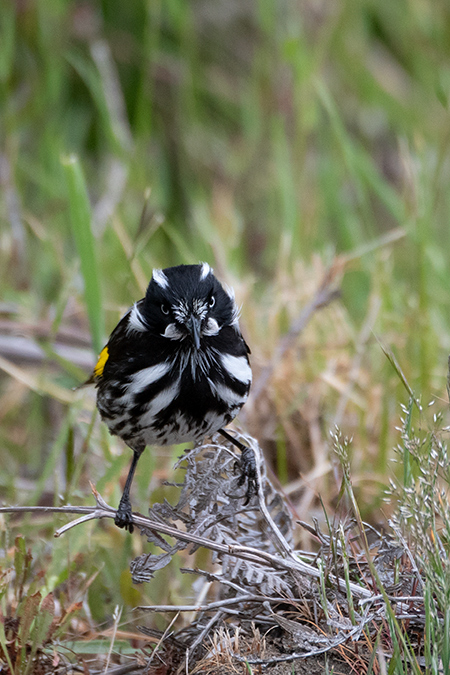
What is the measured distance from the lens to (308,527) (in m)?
2.06

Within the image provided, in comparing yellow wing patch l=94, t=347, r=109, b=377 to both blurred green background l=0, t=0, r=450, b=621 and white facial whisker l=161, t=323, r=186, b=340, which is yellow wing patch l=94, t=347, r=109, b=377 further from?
white facial whisker l=161, t=323, r=186, b=340

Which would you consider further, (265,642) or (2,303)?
(2,303)

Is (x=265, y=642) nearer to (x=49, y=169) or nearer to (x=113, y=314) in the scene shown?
(x=113, y=314)

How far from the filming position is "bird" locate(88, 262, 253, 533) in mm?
2463

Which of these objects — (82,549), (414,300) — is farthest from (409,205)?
(82,549)

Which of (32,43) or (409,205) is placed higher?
(32,43)

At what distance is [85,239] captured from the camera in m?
3.20

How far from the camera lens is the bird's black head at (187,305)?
95.0 inches

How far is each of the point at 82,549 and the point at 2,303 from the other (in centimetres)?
188

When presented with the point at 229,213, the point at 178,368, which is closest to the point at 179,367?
the point at 178,368

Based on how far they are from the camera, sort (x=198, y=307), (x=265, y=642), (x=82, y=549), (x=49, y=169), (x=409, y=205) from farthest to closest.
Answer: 1. (x=49, y=169)
2. (x=409, y=205)
3. (x=82, y=549)
4. (x=198, y=307)
5. (x=265, y=642)

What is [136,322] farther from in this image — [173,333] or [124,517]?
[124,517]

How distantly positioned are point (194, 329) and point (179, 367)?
18cm

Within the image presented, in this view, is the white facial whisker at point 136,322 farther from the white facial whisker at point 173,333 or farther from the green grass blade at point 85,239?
the green grass blade at point 85,239
